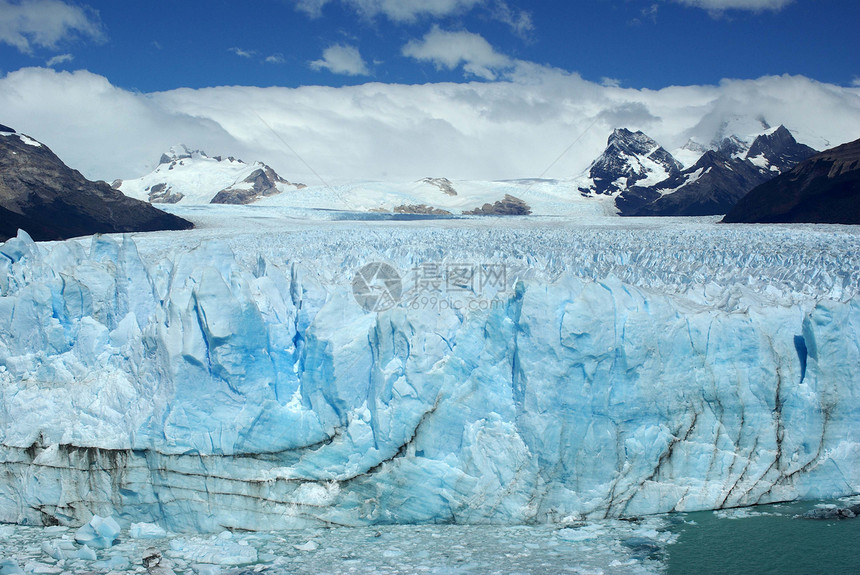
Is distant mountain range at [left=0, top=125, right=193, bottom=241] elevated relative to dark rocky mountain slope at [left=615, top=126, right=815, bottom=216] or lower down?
lower down

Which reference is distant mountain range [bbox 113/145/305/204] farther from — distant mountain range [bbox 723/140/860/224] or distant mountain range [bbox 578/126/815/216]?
distant mountain range [bbox 723/140/860/224]

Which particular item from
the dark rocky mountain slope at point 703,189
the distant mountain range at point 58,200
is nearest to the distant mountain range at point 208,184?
the distant mountain range at point 58,200

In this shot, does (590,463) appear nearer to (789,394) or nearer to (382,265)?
(789,394)

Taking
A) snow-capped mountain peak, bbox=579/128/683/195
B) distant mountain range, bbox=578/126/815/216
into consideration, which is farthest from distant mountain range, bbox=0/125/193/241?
snow-capped mountain peak, bbox=579/128/683/195

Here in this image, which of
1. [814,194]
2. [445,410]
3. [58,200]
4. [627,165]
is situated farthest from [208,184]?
[445,410]

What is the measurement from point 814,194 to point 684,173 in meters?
20.9

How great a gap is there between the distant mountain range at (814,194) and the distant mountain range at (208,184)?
3153 centimetres

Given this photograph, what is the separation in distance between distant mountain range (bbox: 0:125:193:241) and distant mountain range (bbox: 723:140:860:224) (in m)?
18.4

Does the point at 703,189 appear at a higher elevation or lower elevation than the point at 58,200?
higher

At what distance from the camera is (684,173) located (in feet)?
124

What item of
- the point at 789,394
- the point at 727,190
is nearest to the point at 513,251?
the point at 789,394

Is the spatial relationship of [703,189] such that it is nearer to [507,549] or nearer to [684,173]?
[684,173]

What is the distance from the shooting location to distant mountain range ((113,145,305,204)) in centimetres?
4472

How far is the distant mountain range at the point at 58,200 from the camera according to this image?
20.8 meters
